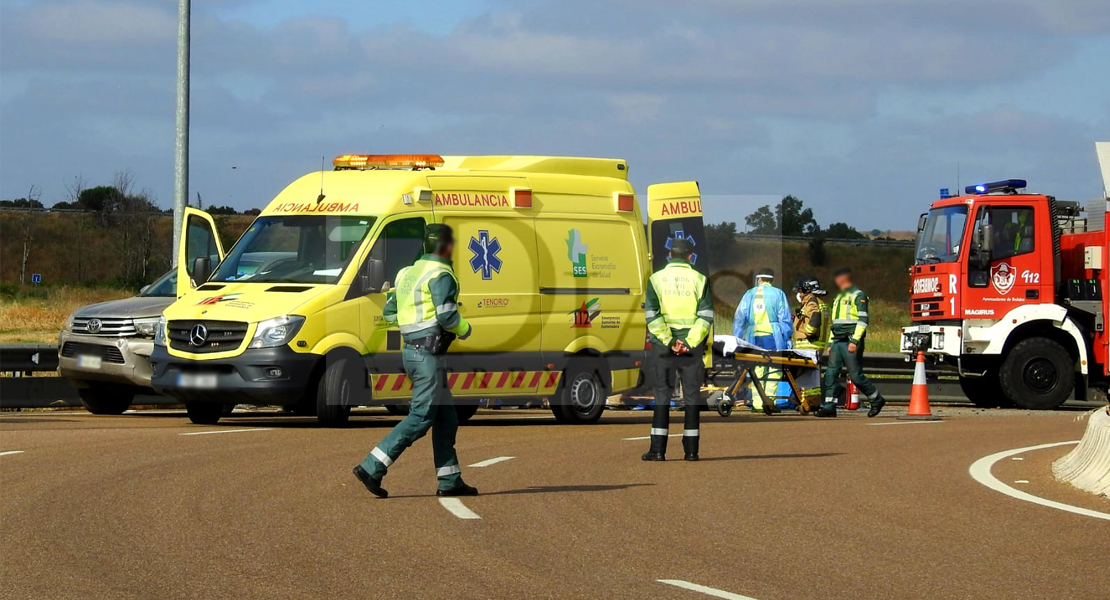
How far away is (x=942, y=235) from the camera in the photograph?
953 inches

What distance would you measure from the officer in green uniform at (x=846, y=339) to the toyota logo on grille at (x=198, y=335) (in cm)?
853

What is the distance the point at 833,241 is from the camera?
5591 cm

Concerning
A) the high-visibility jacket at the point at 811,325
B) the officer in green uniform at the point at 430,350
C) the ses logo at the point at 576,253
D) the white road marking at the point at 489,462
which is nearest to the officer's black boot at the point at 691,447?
the white road marking at the point at 489,462

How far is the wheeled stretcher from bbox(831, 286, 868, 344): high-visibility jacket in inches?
22.7

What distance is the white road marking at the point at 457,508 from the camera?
986 cm

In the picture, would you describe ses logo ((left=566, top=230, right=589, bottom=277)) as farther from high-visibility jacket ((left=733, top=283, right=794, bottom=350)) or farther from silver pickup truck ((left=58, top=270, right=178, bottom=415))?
silver pickup truck ((left=58, top=270, right=178, bottom=415))

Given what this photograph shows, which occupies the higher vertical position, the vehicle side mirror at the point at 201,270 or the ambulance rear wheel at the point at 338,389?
the vehicle side mirror at the point at 201,270

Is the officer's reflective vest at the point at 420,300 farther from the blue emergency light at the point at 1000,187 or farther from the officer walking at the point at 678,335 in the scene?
the blue emergency light at the point at 1000,187

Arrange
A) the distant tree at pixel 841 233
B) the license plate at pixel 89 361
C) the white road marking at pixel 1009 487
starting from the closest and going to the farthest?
the white road marking at pixel 1009 487 < the license plate at pixel 89 361 < the distant tree at pixel 841 233

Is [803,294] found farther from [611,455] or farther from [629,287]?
[611,455]

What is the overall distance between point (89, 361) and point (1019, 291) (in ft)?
43.5

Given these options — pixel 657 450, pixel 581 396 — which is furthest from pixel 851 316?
pixel 657 450

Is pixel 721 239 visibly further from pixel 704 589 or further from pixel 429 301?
pixel 704 589

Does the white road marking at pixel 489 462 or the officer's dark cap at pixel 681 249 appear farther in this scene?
the officer's dark cap at pixel 681 249
